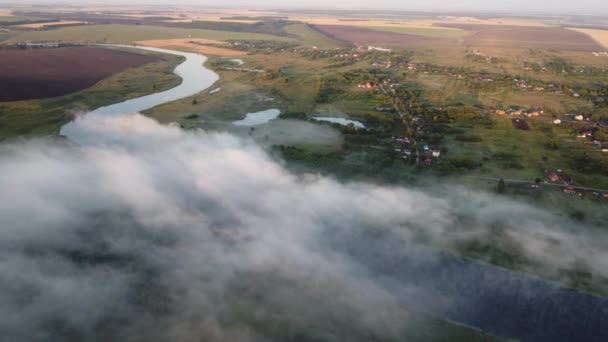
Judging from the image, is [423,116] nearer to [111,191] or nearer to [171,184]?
[171,184]

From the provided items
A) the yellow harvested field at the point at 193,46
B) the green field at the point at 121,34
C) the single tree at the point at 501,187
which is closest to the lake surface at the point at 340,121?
the single tree at the point at 501,187

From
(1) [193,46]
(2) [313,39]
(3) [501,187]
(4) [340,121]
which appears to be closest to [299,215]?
(3) [501,187]

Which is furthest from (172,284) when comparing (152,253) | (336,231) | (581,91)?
(581,91)

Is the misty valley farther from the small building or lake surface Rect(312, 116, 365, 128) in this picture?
the small building

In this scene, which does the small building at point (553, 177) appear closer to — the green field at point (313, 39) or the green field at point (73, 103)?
the green field at point (73, 103)

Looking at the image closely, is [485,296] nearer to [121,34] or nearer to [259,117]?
[259,117]

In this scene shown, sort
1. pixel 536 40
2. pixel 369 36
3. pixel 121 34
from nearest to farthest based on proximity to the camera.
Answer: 1. pixel 121 34
2. pixel 536 40
3. pixel 369 36

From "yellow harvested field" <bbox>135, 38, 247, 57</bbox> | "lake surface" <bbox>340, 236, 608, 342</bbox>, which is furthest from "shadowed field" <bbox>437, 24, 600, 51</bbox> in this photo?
"lake surface" <bbox>340, 236, 608, 342</bbox>
